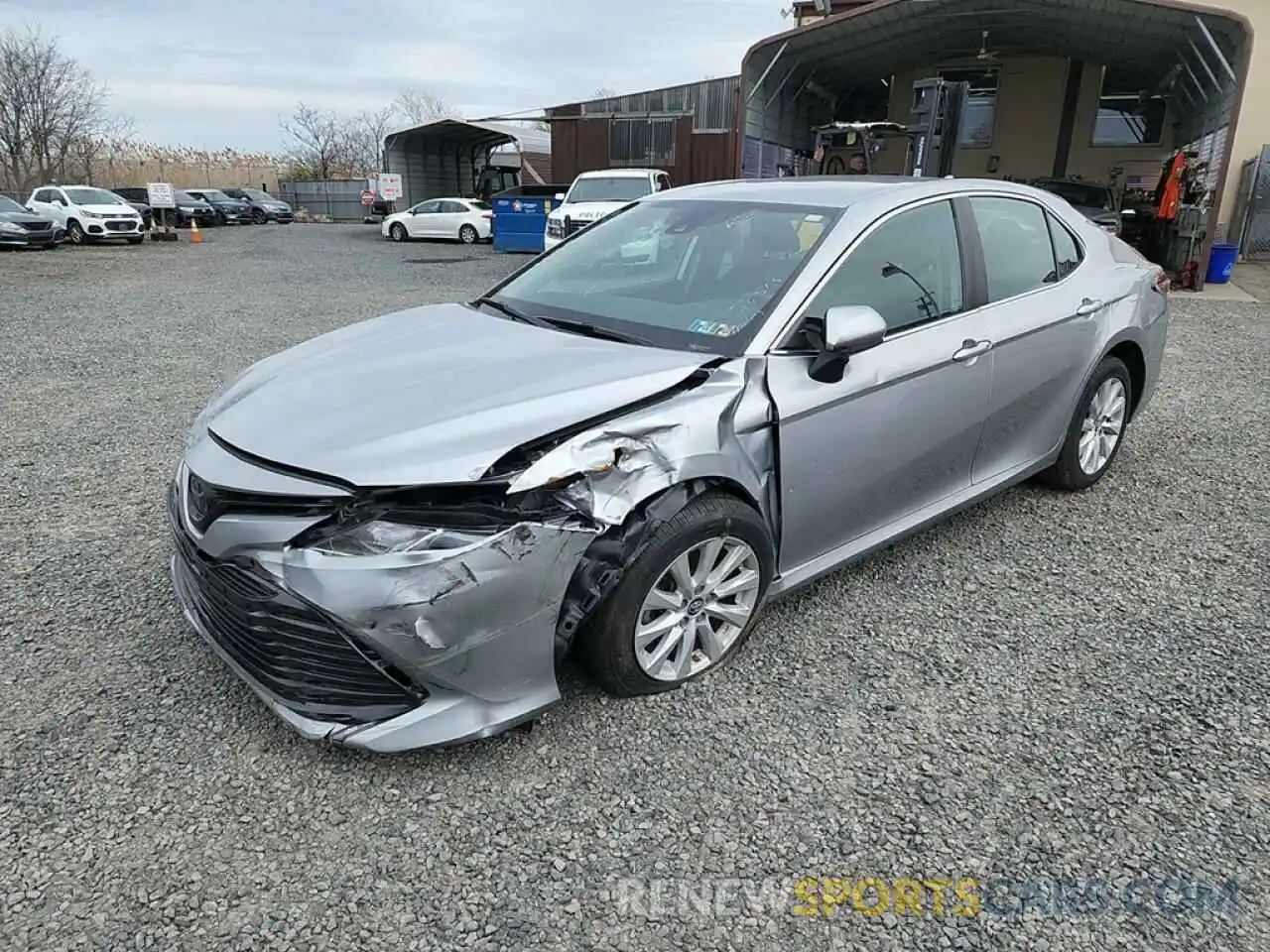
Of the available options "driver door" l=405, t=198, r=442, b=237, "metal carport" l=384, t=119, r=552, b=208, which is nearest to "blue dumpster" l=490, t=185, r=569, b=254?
"driver door" l=405, t=198, r=442, b=237

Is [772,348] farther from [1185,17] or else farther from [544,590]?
[1185,17]

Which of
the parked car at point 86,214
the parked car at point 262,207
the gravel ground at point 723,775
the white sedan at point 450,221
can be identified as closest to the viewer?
the gravel ground at point 723,775

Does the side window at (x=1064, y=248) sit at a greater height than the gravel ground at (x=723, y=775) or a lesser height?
greater

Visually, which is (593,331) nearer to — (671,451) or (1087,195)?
(671,451)

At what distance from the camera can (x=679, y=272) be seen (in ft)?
10.9

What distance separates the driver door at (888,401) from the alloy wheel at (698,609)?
0.22 metres

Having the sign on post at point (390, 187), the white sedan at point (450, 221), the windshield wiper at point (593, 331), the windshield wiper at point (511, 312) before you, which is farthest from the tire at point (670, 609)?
the sign on post at point (390, 187)

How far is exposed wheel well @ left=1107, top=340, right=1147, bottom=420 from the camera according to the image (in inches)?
168

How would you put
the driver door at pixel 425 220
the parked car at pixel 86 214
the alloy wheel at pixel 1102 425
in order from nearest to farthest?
the alloy wheel at pixel 1102 425, the parked car at pixel 86 214, the driver door at pixel 425 220

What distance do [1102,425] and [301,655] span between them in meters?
3.88

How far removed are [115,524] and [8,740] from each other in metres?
1.65

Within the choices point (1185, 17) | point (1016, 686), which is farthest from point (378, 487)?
point (1185, 17)

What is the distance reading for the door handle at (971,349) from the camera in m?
3.23

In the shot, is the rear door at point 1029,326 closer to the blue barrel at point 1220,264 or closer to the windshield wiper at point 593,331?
the windshield wiper at point 593,331
